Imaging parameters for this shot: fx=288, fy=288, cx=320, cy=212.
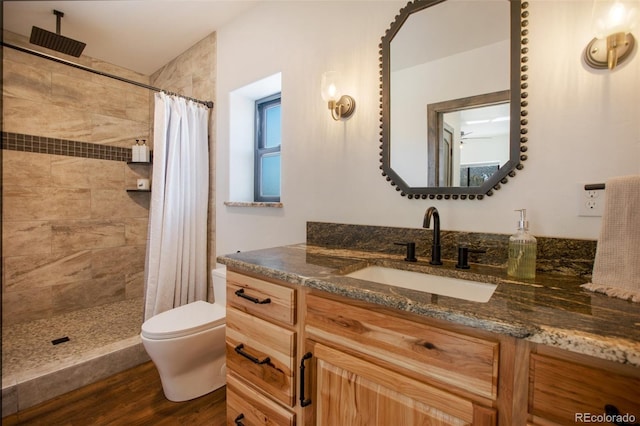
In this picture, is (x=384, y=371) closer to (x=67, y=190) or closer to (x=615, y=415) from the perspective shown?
(x=615, y=415)

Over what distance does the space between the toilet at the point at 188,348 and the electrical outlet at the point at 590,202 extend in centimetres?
173

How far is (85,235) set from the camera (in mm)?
2658

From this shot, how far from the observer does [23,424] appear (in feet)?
4.74

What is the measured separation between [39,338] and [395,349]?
105 inches

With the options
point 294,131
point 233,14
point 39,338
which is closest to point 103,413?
point 39,338

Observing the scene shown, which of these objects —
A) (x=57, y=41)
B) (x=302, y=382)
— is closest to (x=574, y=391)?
(x=302, y=382)

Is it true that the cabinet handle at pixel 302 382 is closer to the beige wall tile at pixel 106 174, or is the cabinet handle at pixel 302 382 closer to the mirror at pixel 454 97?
the mirror at pixel 454 97

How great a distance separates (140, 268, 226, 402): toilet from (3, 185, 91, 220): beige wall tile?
1.66 m

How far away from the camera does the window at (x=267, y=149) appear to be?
7.48 feet

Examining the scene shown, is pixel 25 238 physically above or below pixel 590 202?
below

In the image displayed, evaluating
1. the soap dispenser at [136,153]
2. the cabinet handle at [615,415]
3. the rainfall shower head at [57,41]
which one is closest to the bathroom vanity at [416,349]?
the cabinet handle at [615,415]

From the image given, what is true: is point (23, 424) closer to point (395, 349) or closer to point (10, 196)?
point (10, 196)

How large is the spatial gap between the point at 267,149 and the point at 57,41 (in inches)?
61.1
